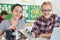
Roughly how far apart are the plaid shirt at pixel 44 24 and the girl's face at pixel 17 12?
0.17 meters

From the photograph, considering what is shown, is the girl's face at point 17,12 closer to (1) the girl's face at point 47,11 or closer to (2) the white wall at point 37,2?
(2) the white wall at point 37,2

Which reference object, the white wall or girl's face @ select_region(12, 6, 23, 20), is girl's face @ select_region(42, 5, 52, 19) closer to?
the white wall

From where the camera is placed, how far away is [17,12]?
50.1 inches

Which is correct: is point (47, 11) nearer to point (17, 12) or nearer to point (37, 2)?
point (37, 2)

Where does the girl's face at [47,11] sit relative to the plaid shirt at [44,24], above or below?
above

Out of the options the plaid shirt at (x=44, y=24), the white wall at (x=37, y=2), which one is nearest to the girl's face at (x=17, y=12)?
the white wall at (x=37, y=2)

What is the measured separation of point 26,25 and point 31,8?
16cm

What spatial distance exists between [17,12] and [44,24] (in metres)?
0.28

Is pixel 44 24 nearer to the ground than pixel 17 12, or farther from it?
nearer to the ground

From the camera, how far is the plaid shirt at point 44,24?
1326 mm

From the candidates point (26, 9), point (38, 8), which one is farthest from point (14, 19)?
point (38, 8)

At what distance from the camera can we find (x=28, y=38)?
1292 mm

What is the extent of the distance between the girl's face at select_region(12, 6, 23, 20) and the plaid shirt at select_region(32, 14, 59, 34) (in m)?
0.17

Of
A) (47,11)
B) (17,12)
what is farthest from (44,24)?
(17,12)
